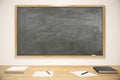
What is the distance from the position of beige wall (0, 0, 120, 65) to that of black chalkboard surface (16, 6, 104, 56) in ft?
0.31

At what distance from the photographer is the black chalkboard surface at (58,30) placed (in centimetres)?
272

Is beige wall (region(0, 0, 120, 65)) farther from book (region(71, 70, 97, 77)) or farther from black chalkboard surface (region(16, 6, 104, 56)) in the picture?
book (region(71, 70, 97, 77))

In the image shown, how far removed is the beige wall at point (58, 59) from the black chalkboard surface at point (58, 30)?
0.31 feet

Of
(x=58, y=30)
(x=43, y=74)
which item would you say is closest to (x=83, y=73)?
(x=43, y=74)

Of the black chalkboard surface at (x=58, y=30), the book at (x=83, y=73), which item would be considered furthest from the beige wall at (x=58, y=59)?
the book at (x=83, y=73)

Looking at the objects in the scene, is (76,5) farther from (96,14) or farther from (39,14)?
(39,14)

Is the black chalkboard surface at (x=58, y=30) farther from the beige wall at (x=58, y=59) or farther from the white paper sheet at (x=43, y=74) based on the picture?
the white paper sheet at (x=43, y=74)

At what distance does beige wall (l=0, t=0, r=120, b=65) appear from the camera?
273 cm

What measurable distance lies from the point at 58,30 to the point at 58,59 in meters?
0.47

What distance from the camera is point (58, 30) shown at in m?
2.73

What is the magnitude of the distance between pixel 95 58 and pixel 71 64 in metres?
0.40

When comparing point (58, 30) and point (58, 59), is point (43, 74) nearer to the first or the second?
point (58, 59)

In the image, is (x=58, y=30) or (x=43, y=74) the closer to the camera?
(x=43, y=74)

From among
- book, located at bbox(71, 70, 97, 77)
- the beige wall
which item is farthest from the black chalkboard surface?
book, located at bbox(71, 70, 97, 77)
